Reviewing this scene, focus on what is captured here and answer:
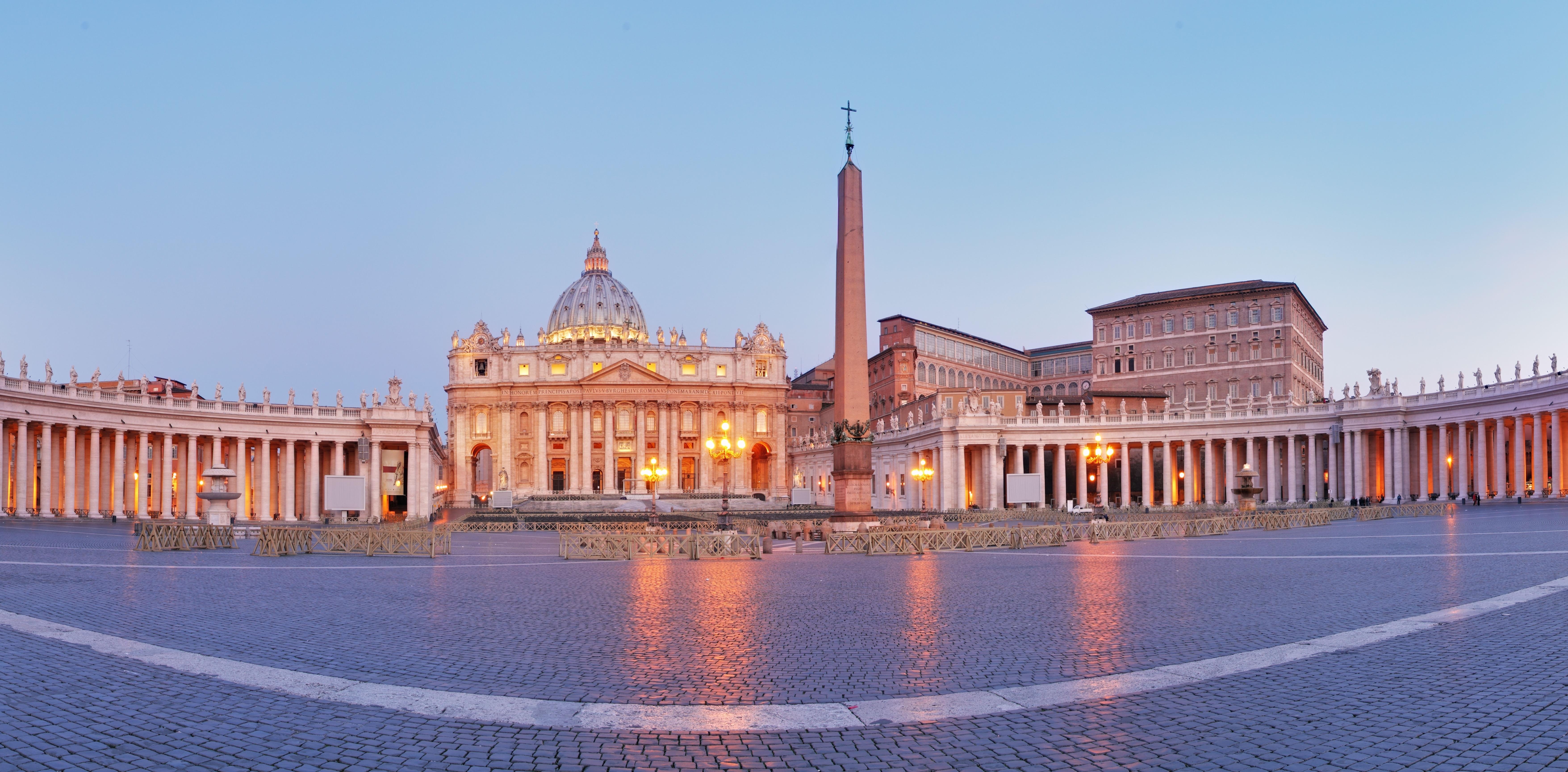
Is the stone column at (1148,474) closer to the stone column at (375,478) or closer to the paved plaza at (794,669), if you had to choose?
the stone column at (375,478)

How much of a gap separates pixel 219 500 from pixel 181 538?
1164 centimetres

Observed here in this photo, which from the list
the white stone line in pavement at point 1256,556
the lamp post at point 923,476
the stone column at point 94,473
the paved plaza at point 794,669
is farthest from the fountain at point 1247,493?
the stone column at point 94,473

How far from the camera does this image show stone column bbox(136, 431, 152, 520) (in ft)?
190

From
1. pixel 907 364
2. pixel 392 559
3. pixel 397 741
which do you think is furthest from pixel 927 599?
pixel 907 364

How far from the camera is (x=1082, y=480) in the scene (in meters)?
77.7

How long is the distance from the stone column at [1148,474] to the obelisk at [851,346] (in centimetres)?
4146

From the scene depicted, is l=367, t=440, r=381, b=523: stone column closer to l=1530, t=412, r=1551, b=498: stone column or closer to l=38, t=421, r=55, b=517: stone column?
l=38, t=421, r=55, b=517: stone column

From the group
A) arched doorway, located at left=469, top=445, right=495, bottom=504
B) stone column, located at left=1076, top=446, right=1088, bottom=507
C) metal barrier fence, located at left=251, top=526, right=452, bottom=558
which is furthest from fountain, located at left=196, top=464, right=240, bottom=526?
arched doorway, located at left=469, top=445, right=495, bottom=504

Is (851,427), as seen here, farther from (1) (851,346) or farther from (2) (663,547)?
(2) (663,547)

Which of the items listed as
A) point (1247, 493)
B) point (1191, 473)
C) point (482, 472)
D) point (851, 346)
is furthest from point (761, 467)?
point (851, 346)

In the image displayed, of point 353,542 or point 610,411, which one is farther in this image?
point 610,411

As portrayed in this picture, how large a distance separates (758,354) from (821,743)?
11380cm

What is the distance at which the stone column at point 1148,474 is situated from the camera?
251ft

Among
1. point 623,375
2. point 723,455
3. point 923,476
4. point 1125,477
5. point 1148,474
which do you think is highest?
point 623,375
